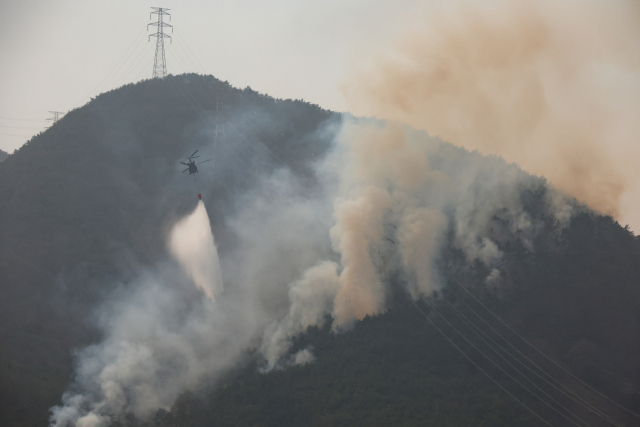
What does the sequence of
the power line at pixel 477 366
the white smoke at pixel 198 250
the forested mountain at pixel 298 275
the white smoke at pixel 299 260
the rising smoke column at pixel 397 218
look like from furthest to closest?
the white smoke at pixel 198 250, the rising smoke column at pixel 397 218, the white smoke at pixel 299 260, the forested mountain at pixel 298 275, the power line at pixel 477 366

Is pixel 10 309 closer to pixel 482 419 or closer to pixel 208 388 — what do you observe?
pixel 208 388

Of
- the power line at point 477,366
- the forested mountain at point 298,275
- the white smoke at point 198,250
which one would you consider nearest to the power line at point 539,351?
the forested mountain at point 298,275

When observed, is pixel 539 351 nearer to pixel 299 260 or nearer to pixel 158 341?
pixel 299 260

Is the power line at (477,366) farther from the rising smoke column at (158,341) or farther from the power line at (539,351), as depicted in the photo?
the rising smoke column at (158,341)

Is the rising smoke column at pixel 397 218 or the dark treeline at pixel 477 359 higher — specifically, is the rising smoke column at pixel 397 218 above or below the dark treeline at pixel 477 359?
above

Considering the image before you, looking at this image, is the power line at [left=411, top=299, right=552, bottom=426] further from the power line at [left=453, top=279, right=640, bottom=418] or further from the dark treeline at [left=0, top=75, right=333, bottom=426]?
the dark treeline at [left=0, top=75, right=333, bottom=426]

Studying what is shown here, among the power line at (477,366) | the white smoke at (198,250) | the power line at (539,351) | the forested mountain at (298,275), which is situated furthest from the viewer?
the white smoke at (198,250)

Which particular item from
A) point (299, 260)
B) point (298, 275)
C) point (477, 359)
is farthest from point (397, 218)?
point (477, 359)

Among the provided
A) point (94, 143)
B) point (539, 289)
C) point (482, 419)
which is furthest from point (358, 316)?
point (94, 143)

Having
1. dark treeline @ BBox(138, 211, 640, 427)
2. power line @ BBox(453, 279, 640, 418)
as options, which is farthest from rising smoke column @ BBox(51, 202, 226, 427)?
power line @ BBox(453, 279, 640, 418)
